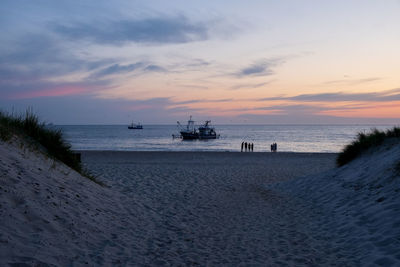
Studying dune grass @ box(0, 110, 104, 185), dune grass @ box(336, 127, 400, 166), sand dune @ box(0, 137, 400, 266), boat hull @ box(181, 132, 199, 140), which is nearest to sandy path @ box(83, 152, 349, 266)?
sand dune @ box(0, 137, 400, 266)

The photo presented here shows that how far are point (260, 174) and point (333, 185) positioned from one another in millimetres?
6002

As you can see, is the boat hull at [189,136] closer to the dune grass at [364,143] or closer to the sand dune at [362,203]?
the dune grass at [364,143]

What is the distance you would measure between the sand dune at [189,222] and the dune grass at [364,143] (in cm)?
181

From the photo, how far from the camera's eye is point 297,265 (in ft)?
16.4

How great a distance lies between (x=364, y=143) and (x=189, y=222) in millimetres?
9029

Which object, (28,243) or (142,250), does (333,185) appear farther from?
(28,243)

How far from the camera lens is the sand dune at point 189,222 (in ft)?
15.8

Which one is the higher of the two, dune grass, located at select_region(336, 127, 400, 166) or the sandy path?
dune grass, located at select_region(336, 127, 400, 166)

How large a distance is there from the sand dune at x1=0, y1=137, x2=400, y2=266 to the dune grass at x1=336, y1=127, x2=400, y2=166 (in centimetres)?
181

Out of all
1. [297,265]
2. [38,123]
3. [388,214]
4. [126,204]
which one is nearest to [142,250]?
[297,265]

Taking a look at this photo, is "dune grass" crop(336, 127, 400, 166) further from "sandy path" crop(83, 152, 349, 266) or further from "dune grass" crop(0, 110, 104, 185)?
"dune grass" crop(0, 110, 104, 185)

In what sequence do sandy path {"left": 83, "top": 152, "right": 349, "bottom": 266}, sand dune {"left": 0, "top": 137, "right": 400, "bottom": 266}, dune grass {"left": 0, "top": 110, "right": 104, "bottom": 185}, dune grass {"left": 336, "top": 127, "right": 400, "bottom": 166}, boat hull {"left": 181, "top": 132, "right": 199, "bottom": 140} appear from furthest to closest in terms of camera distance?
boat hull {"left": 181, "top": 132, "right": 199, "bottom": 140} → dune grass {"left": 336, "top": 127, "right": 400, "bottom": 166} → dune grass {"left": 0, "top": 110, "right": 104, "bottom": 185} → sandy path {"left": 83, "top": 152, "right": 349, "bottom": 266} → sand dune {"left": 0, "top": 137, "right": 400, "bottom": 266}

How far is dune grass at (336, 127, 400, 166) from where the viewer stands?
12.4 m

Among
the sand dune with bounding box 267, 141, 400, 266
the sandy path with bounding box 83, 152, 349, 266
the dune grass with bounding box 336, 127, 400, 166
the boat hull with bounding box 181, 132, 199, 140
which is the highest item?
the boat hull with bounding box 181, 132, 199, 140
